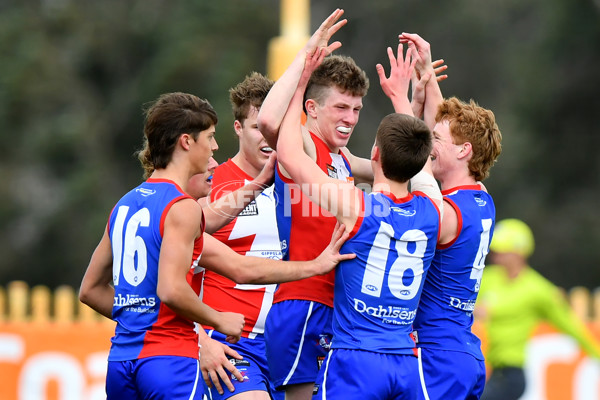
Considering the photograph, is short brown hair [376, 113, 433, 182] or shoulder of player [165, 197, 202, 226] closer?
shoulder of player [165, 197, 202, 226]

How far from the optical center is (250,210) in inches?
264

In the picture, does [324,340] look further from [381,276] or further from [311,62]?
[311,62]

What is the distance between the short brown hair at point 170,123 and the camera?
17.8 ft

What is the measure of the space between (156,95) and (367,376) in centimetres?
2177

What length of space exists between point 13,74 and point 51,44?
196 cm

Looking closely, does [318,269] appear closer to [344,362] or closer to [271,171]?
[344,362]

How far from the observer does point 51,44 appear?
28.5 meters

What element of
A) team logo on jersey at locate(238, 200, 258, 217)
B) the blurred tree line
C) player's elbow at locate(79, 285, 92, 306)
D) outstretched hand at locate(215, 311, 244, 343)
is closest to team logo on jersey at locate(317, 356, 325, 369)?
outstretched hand at locate(215, 311, 244, 343)

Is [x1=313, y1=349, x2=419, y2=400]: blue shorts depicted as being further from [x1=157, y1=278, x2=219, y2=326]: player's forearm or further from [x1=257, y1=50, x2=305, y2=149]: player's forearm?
[x1=257, y1=50, x2=305, y2=149]: player's forearm

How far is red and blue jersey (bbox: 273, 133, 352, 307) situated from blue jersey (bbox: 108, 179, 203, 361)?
0.87 m

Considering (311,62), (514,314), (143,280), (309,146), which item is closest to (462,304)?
(309,146)

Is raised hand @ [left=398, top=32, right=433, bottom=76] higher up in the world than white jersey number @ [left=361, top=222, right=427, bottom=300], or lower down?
higher up

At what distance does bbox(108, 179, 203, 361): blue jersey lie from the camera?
5215mm

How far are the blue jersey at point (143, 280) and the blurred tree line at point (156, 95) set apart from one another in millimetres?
19304
